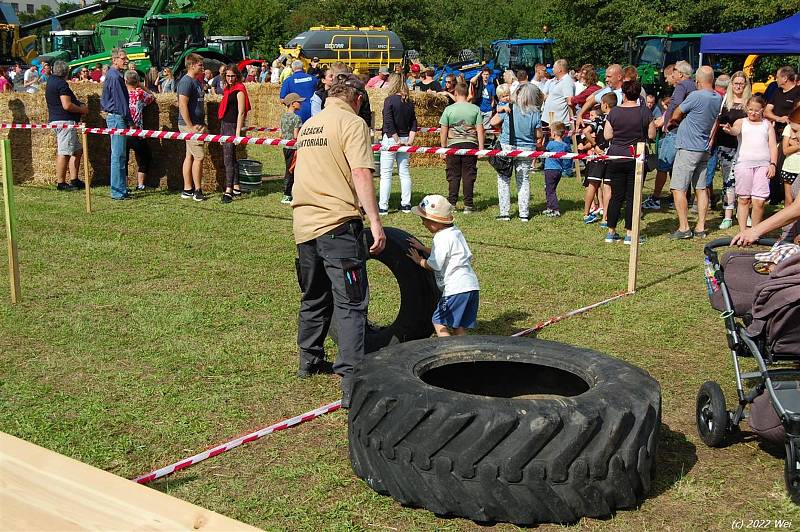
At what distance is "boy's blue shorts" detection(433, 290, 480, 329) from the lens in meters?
6.24

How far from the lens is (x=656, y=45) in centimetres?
2781

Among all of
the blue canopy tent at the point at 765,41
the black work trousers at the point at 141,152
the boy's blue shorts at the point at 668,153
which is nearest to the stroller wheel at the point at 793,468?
the boy's blue shorts at the point at 668,153

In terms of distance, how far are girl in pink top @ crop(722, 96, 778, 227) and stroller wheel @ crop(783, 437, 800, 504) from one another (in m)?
7.23

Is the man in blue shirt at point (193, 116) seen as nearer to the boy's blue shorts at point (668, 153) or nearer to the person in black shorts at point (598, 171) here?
the person in black shorts at point (598, 171)

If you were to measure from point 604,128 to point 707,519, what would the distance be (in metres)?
8.11

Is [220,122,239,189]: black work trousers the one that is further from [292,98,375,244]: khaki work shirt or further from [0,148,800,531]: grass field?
[292,98,375,244]: khaki work shirt

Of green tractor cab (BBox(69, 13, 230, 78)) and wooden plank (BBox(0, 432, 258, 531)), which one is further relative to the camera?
green tractor cab (BBox(69, 13, 230, 78))

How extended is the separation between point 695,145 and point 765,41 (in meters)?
8.57

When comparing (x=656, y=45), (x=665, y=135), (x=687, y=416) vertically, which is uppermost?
(x=656, y=45)

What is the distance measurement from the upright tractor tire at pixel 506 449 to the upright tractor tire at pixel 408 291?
75.9 inches

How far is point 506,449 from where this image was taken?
3.99m

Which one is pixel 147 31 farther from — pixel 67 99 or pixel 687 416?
pixel 687 416

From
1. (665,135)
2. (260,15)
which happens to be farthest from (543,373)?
(260,15)

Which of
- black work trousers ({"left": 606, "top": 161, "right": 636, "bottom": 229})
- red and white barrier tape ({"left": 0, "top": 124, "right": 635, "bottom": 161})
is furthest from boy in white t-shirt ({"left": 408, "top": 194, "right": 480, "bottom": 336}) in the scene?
black work trousers ({"left": 606, "top": 161, "right": 636, "bottom": 229})
